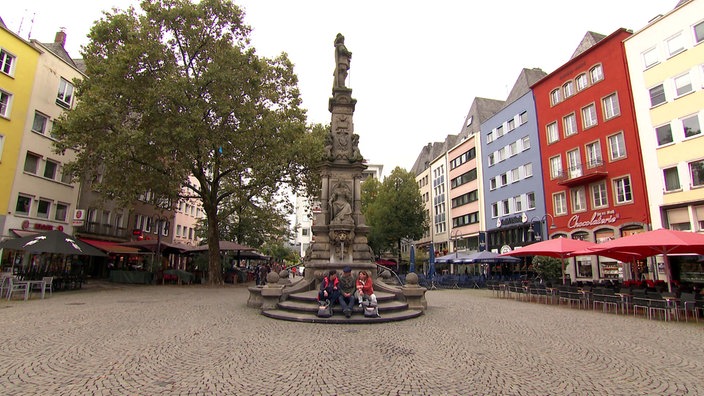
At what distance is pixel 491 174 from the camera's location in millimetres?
41062

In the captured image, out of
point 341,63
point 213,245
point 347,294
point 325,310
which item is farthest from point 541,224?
point 325,310

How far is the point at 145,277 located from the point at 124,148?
1117 centimetres

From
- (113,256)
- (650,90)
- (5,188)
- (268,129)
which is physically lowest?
(113,256)

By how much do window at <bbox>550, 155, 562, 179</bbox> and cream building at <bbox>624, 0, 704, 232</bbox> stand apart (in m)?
7.21

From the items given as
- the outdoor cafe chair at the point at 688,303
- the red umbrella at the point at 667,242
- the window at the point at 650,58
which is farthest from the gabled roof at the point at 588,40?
the outdoor cafe chair at the point at 688,303

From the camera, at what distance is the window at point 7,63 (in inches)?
912

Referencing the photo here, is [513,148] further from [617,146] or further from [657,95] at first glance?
[657,95]

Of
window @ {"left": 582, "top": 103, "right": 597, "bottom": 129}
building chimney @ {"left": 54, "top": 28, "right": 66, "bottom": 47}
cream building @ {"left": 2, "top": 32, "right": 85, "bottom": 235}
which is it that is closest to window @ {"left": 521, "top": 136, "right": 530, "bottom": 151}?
window @ {"left": 582, "top": 103, "right": 597, "bottom": 129}

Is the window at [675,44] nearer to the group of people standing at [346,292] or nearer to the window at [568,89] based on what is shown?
the window at [568,89]

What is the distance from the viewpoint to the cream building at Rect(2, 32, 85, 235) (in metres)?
24.1

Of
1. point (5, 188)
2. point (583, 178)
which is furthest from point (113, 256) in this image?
point (583, 178)

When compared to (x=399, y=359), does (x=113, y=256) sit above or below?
above

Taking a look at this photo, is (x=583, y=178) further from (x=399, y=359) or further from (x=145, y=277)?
(x=145, y=277)

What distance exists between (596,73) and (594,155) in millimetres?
6044
